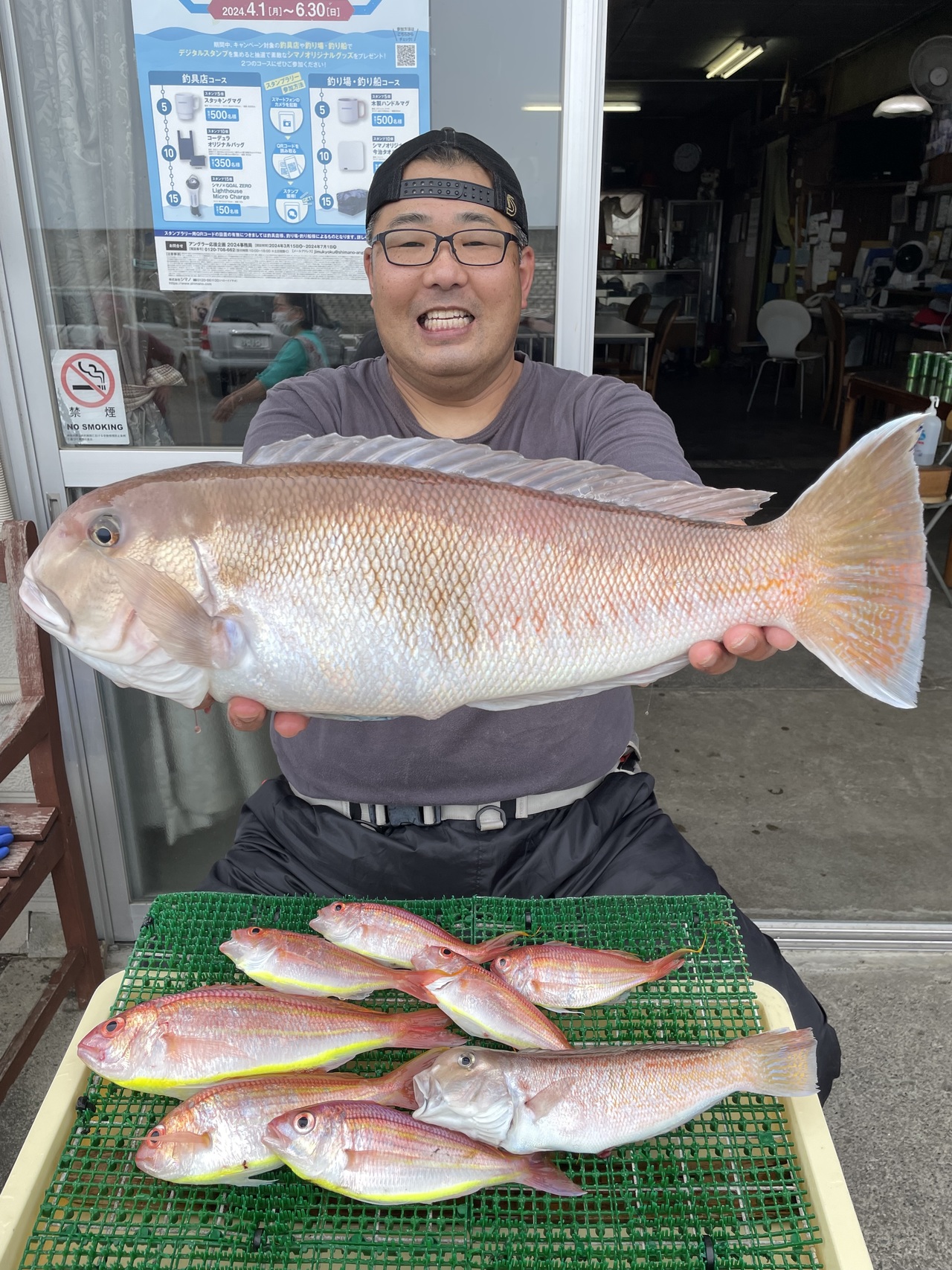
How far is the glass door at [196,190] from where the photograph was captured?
239 cm

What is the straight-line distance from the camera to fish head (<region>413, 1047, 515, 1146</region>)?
115 cm

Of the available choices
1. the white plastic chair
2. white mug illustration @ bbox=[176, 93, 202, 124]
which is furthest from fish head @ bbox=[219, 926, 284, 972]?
the white plastic chair

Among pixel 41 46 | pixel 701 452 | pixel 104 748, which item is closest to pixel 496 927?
pixel 104 748

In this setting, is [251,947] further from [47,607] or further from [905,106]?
[905,106]

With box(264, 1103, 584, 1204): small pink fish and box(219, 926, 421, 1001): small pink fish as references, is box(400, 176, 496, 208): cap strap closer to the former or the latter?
box(219, 926, 421, 1001): small pink fish

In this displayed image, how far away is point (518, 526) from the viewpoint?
1406mm

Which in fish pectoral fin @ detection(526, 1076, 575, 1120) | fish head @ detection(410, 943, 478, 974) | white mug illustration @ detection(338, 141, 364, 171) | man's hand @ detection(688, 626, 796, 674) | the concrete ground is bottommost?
the concrete ground

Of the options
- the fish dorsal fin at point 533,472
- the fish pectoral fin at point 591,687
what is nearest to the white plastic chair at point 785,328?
the fish dorsal fin at point 533,472

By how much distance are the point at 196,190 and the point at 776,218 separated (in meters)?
15.1

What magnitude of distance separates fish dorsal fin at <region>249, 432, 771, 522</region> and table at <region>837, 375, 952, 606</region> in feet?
13.6

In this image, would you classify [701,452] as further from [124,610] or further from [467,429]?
[124,610]

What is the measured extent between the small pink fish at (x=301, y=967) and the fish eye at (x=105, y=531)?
2.12 ft

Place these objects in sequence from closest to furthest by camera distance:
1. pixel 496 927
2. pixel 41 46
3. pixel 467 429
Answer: pixel 496 927, pixel 467 429, pixel 41 46

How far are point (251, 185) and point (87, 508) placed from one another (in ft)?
5.07
